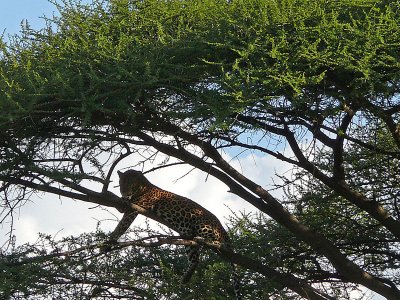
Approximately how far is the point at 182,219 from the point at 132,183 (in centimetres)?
86

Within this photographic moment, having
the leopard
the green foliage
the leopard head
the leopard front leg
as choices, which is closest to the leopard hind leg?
the leopard

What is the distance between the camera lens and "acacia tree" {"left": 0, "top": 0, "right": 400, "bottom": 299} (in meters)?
7.30

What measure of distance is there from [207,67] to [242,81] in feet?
1.58

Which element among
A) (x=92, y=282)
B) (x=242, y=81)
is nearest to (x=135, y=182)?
(x=92, y=282)

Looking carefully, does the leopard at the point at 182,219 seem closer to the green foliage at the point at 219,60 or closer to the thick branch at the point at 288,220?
the thick branch at the point at 288,220

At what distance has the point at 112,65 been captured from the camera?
766 centimetres

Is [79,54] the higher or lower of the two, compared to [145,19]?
lower

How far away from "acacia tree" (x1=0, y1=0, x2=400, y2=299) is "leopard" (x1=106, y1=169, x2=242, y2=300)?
0.34 m

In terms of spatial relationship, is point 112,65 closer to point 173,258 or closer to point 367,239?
point 173,258

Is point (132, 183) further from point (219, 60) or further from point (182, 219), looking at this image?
point (219, 60)

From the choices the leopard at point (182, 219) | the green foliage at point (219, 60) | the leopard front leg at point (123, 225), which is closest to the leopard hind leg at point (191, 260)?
the leopard at point (182, 219)

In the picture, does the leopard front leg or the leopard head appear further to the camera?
the leopard head

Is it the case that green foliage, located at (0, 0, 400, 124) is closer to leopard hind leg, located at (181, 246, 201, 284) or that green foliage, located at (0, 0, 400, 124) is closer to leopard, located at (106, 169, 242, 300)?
leopard, located at (106, 169, 242, 300)

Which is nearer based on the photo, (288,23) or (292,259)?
(288,23)
